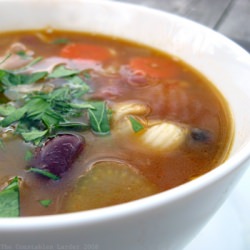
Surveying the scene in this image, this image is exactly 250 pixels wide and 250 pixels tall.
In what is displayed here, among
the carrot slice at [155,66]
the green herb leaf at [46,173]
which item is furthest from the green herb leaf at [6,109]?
the carrot slice at [155,66]

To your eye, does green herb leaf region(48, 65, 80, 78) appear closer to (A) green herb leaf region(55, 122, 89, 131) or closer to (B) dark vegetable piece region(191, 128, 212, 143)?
(A) green herb leaf region(55, 122, 89, 131)

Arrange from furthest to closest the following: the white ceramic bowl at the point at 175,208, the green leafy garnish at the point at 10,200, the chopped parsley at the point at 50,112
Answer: the chopped parsley at the point at 50,112 < the green leafy garnish at the point at 10,200 < the white ceramic bowl at the point at 175,208

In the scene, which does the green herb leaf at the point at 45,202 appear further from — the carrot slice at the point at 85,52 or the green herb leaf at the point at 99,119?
the carrot slice at the point at 85,52

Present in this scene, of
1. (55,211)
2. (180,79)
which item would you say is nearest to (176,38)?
(180,79)

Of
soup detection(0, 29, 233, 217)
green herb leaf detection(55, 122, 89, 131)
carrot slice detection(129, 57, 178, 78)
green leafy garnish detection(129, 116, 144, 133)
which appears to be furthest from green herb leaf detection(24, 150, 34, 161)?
carrot slice detection(129, 57, 178, 78)

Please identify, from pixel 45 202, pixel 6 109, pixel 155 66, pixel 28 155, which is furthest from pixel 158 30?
pixel 45 202

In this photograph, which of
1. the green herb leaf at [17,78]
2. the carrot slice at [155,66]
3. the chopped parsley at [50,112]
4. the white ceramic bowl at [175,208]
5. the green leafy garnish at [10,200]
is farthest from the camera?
the carrot slice at [155,66]
